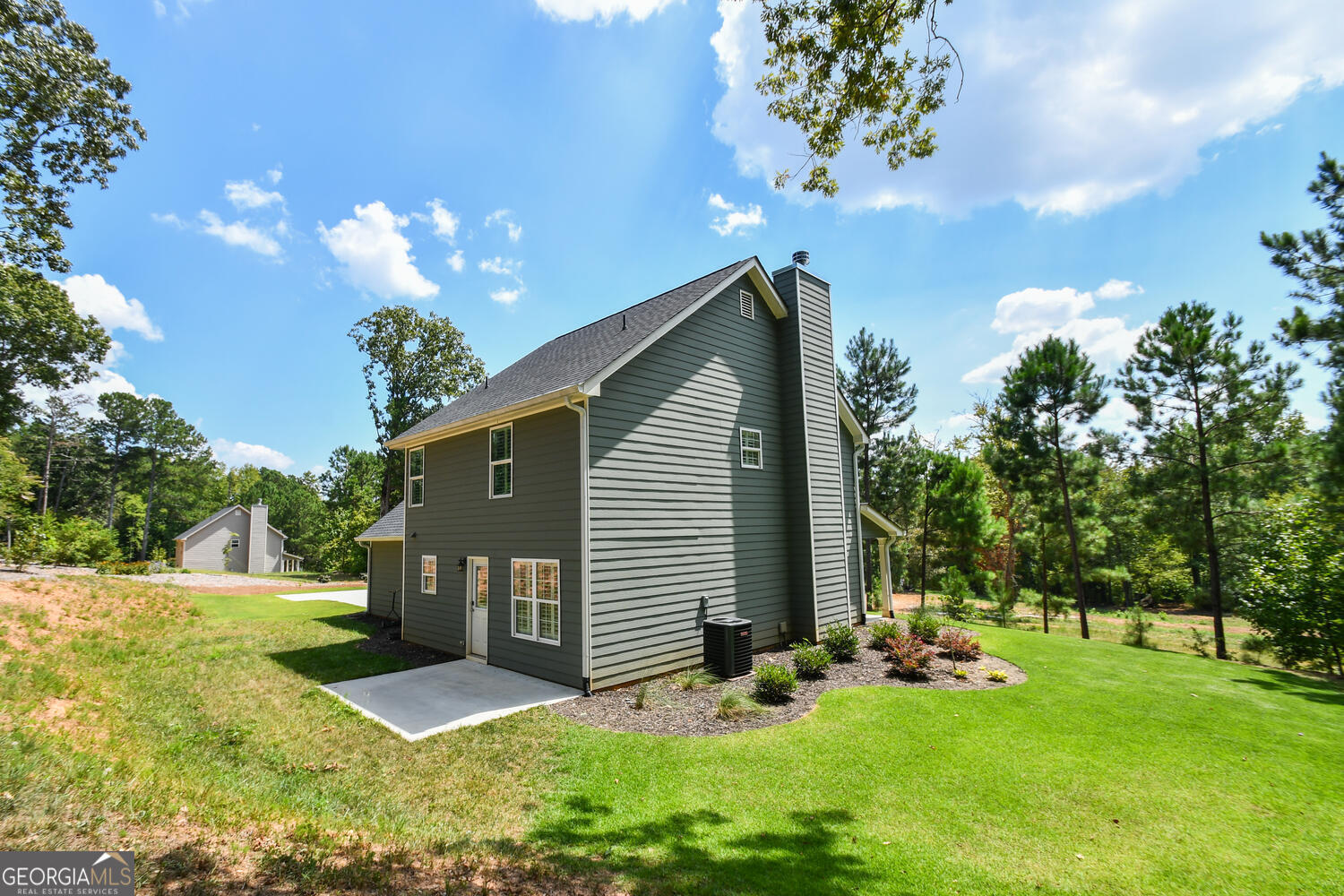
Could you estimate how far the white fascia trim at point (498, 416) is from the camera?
893cm

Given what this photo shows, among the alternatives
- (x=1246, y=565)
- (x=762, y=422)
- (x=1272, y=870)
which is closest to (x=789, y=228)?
(x=762, y=422)

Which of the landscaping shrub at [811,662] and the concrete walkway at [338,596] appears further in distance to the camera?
the concrete walkway at [338,596]

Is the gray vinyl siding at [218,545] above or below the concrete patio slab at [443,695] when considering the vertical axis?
above

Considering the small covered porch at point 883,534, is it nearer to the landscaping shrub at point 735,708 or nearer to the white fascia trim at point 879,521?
the white fascia trim at point 879,521

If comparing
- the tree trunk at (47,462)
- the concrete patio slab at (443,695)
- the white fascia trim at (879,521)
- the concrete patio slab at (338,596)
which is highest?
the tree trunk at (47,462)

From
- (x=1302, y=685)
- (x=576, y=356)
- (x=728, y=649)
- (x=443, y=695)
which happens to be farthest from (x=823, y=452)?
(x=1302, y=685)

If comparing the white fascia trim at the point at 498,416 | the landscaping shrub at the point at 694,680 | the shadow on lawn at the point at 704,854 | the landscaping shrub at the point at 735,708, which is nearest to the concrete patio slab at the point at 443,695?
the landscaping shrub at the point at 694,680

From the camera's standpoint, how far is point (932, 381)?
27062 millimetres

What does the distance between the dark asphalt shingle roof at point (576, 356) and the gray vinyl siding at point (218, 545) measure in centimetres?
3986

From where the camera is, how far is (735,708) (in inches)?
306

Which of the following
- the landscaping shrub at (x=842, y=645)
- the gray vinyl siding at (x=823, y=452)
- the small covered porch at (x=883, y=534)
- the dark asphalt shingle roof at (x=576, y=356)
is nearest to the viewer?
the dark asphalt shingle roof at (x=576, y=356)

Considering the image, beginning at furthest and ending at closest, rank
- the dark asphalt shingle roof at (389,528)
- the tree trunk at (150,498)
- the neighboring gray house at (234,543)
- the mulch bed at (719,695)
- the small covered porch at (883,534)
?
the tree trunk at (150,498)
the neighboring gray house at (234,543)
the small covered porch at (883,534)
the dark asphalt shingle roof at (389,528)
the mulch bed at (719,695)

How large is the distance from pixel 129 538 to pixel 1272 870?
72.4 m

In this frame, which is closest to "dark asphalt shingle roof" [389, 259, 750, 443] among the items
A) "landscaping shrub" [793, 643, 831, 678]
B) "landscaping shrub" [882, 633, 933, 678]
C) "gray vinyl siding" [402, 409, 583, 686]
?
"gray vinyl siding" [402, 409, 583, 686]
